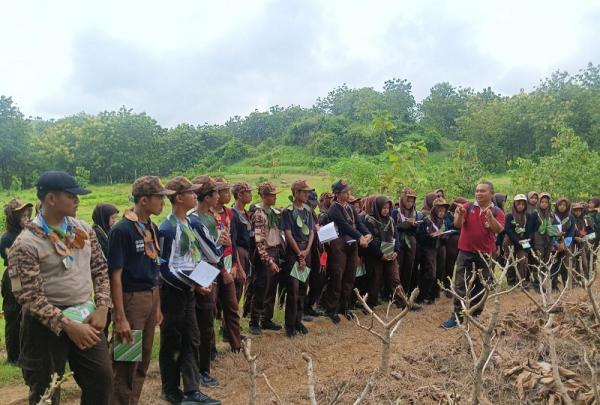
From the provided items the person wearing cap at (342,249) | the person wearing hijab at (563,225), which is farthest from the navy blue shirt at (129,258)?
the person wearing hijab at (563,225)

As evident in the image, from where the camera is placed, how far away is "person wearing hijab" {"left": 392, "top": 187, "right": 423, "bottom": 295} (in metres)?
7.31

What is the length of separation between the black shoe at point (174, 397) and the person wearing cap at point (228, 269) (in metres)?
0.93

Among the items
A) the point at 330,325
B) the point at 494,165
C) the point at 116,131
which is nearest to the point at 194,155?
the point at 116,131

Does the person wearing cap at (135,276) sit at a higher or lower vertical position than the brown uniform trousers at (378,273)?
higher

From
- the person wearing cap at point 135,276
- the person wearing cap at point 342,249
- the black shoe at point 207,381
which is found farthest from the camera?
the person wearing cap at point 342,249

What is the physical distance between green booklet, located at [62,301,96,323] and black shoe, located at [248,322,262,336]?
3.21 m

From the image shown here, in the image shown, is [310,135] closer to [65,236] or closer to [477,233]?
[477,233]

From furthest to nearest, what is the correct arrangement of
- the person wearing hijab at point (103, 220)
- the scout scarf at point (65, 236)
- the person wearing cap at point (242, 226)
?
the person wearing cap at point (242, 226) → the person wearing hijab at point (103, 220) → the scout scarf at point (65, 236)

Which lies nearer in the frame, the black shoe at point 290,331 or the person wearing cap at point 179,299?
the person wearing cap at point 179,299

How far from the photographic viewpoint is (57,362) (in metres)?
3.01

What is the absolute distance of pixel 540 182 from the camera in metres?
13.7

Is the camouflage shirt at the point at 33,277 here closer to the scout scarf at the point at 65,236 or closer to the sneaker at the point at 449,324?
the scout scarf at the point at 65,236

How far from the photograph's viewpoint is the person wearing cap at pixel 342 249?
21.2ft

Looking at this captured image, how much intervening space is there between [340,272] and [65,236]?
13.5ft
